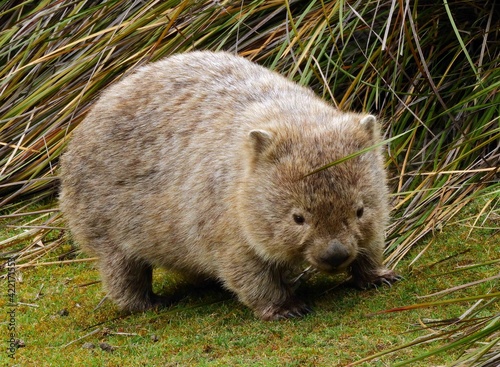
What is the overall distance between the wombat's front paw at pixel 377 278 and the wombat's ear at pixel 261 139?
37.5 inches

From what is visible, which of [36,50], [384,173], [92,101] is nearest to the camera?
[384,173]

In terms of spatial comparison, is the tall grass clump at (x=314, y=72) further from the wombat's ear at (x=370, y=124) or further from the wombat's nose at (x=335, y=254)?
the wombat's nose at (x=335, y=254)

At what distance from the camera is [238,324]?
17.1 ft

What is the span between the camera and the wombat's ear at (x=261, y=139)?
16.8 ft

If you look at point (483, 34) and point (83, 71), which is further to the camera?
point (83, 71)

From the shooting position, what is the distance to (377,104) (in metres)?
6.37

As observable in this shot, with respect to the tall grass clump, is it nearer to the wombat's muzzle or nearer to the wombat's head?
the wombat's head

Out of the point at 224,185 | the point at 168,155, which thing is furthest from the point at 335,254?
the point at 168,155

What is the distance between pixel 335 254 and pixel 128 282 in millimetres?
1607

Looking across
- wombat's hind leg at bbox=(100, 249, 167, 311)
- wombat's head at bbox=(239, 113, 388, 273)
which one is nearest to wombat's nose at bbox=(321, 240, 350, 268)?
wombat's head at bbox=(239, 113, 388, 273)

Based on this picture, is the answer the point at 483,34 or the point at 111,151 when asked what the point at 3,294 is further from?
the point at 483,34

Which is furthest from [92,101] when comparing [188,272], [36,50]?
[188,272]

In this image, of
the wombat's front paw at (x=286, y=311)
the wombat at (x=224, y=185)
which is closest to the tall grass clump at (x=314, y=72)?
the wombat at (x=224, y=185)

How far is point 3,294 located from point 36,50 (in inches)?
99.0
